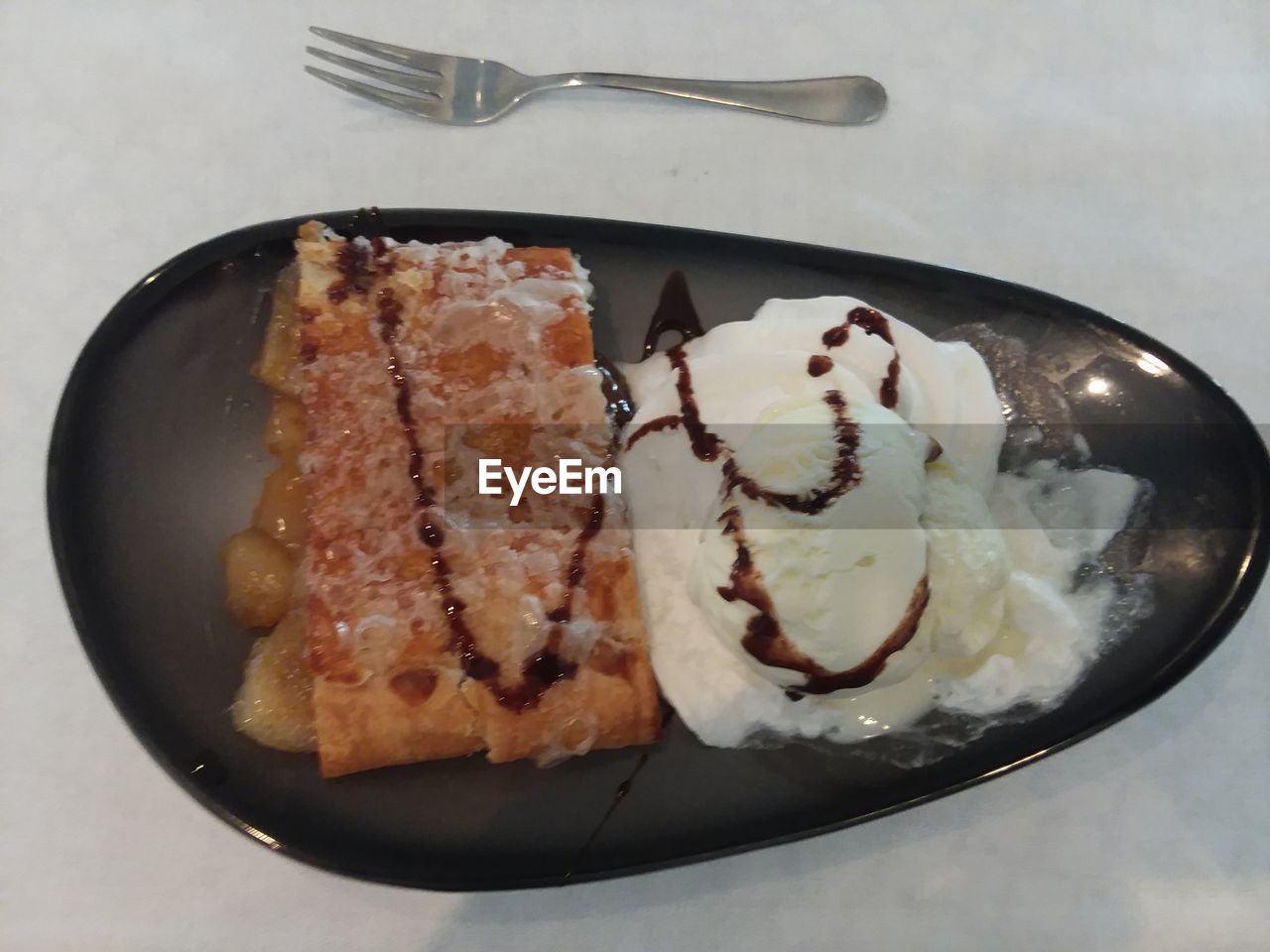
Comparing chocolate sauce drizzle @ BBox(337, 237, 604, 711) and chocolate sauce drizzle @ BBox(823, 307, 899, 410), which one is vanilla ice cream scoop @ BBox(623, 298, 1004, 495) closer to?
chocolate sauce drizzle @ BBox(823, 307, 899, 410)

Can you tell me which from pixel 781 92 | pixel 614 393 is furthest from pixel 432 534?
pixel 781 92

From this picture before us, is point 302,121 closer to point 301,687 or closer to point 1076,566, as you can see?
point 301,687

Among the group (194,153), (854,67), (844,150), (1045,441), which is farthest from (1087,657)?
(194,153)

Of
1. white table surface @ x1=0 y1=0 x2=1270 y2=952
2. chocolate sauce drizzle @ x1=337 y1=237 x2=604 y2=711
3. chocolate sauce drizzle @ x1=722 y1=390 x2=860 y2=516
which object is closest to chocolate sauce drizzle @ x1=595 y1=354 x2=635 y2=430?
chocolate sauce drizzle @ x1=337 y1=237 x2=604 y2=711

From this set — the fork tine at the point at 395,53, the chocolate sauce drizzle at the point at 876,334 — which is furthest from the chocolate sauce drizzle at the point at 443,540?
the fork tine at the point at 395,53

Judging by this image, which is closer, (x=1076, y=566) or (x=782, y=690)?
(x=782, y=690)

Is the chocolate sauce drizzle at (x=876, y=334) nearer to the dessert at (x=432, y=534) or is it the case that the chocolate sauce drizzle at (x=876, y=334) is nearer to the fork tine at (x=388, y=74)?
the dessert at (x=432, y=534)

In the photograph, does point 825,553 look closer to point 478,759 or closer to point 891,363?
point 891,363
